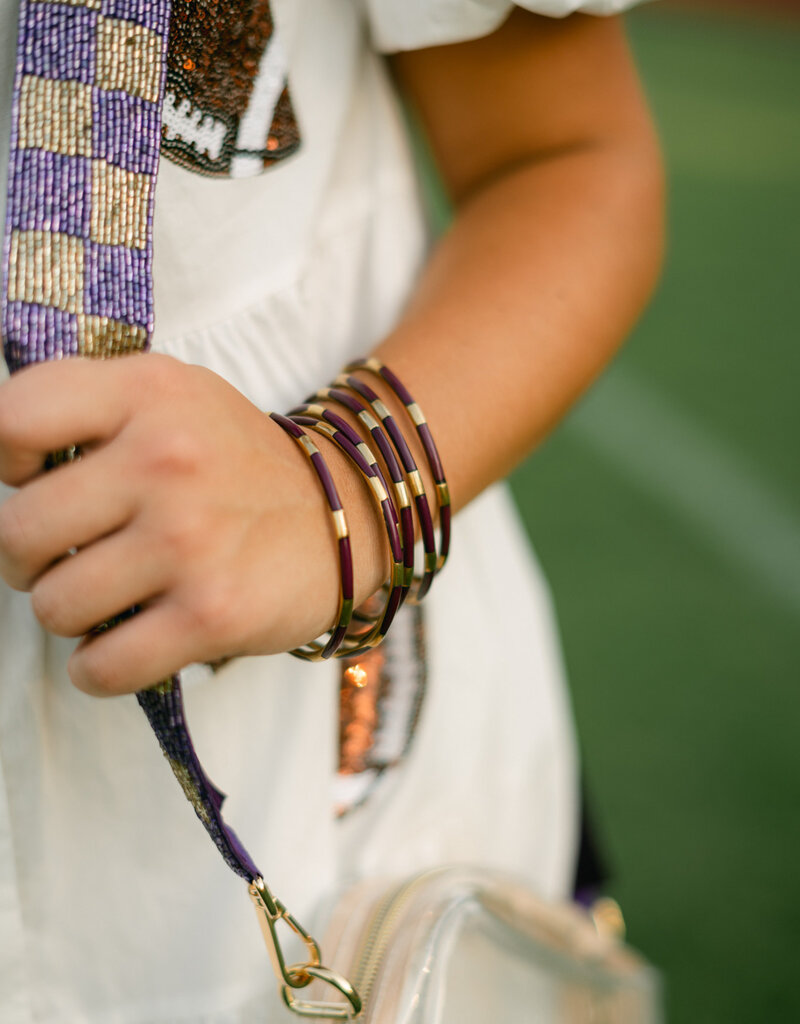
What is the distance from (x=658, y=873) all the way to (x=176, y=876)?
56.5 inches

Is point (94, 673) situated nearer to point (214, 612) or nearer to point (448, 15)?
point (214, 612)

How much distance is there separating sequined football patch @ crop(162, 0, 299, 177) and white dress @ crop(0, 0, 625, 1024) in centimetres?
1

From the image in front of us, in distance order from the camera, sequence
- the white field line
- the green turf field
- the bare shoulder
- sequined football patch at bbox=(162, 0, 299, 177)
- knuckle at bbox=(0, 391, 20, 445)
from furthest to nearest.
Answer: the white field line → the green turf field → the bare shoulder → sequined football patch at bbox=(162, 0, 299, 177) → knuckle at bbox=(0, 391, 20, 445)

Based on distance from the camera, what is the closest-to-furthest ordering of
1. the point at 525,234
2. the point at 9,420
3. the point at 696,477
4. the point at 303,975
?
the point at 9,420
the point at 303,975
the point at 525,234
the point at 696,477

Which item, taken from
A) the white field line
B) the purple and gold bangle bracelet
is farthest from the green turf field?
the purple and gold bangle bracelet

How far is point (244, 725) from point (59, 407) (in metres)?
0.24

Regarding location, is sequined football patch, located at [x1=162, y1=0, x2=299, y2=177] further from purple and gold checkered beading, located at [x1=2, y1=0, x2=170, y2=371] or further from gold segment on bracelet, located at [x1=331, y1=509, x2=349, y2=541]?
gold segment on bracelet, located at [x1=331, y1=509, x2=349, y2=541]

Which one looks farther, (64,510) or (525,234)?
(525,234)

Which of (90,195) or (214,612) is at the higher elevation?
(90,195)

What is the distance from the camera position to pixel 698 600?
2.41 m

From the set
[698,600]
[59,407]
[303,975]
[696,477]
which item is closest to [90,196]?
[59,407]

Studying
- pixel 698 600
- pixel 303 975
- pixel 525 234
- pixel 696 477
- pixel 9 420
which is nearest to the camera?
pixel 9 420

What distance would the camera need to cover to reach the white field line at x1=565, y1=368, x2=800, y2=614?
2.57 m

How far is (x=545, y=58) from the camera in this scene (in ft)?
1.85
